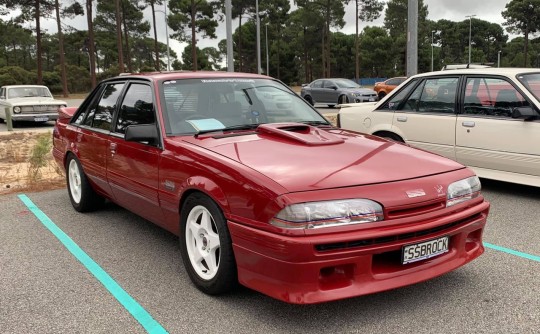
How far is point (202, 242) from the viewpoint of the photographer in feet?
11.3

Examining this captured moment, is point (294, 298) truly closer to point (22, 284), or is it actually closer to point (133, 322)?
point (133, 322)

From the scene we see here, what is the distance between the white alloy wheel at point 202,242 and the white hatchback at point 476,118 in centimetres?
420

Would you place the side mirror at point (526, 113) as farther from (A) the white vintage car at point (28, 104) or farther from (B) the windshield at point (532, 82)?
(A) the white vintage car at point (28, 104)

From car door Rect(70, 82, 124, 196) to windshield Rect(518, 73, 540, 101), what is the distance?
4631mm

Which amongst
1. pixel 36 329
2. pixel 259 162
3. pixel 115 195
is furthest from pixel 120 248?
pixel 259 162

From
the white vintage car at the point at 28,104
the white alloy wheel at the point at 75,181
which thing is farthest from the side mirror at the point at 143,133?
the white vintage car at the point at 28,104

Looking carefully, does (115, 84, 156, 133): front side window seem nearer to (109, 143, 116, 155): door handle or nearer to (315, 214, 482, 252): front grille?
(109, 143, 116, 155): door handle

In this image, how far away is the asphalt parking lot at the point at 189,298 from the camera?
9.78ft

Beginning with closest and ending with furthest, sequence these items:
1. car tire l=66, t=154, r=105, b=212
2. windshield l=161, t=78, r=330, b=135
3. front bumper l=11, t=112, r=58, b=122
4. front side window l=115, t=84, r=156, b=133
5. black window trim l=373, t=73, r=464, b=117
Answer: windshield l=161, t=78, r=330, b=135 → front side window l=115, t=84, r=156, b=133 → car tire l=66, t=154, r=105, b=212 → black window trim l=373, t=73, r=464, b=117 → front bumper l=11, t=112, r=58, b=122

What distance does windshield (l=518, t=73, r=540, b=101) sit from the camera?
19.2ft

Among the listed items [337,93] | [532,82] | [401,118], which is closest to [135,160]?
[401,118]

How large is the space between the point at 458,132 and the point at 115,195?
4296 millimetres

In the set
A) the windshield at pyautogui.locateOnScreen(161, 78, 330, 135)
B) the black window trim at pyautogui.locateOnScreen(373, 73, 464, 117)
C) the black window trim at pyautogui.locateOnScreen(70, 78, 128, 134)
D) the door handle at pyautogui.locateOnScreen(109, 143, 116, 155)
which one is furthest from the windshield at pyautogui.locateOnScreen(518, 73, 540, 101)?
the door handle at pyautogui.locateOnScreen(109, 143, 116, 155)

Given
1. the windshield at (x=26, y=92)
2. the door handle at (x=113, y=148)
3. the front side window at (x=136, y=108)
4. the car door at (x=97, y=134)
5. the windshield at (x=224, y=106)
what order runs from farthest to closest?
1. the windshield at (x=26, y=92)
2. the car door at (x=97, y=134)
3. the door handle at (x=113, y=148)
4. the front side window at (x=136, y=108)
5. the windshield at (x=224, y=106)
